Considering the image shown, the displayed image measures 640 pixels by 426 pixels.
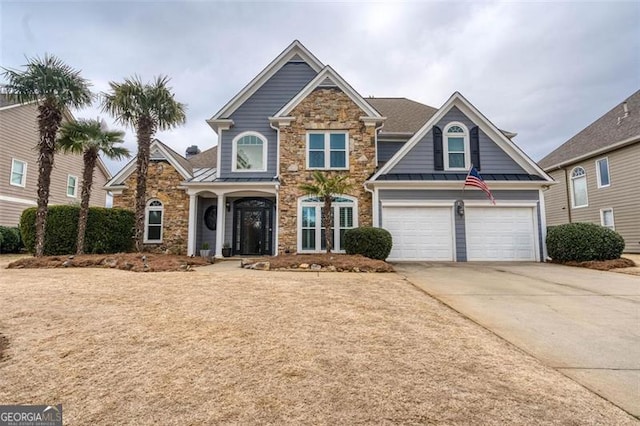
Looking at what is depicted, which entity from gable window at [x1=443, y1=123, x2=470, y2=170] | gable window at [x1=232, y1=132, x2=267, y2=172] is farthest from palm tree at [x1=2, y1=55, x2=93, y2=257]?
gable window at [x1=443, y1=123, x2=470, y2=170]

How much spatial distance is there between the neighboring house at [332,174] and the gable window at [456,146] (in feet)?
0.14

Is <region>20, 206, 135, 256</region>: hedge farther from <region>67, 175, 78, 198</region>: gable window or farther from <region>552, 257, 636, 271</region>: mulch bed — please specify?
<region>552, 257, 636, 271</region>: mulch bed

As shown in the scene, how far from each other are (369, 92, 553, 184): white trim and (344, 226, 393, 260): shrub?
2.51 metres

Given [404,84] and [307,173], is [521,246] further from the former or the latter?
[404,84]

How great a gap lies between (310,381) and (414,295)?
3815 millimetres

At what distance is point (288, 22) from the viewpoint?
14.0m

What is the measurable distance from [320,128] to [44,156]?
9997 mm

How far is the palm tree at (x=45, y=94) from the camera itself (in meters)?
10.1

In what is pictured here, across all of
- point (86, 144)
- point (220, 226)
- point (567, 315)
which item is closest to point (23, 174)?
point (86, 144)

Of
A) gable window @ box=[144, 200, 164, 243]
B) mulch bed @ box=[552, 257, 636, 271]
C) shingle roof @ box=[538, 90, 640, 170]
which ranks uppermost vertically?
shingle roof @ box=[538, 90, 640, 170]

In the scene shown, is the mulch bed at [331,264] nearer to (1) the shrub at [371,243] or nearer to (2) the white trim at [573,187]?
(1) the shrub at [371,243]

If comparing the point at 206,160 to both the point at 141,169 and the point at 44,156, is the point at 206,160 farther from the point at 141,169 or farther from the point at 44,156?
the point at 44,156

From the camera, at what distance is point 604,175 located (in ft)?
52.9

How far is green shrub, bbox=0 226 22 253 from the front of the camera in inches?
578
